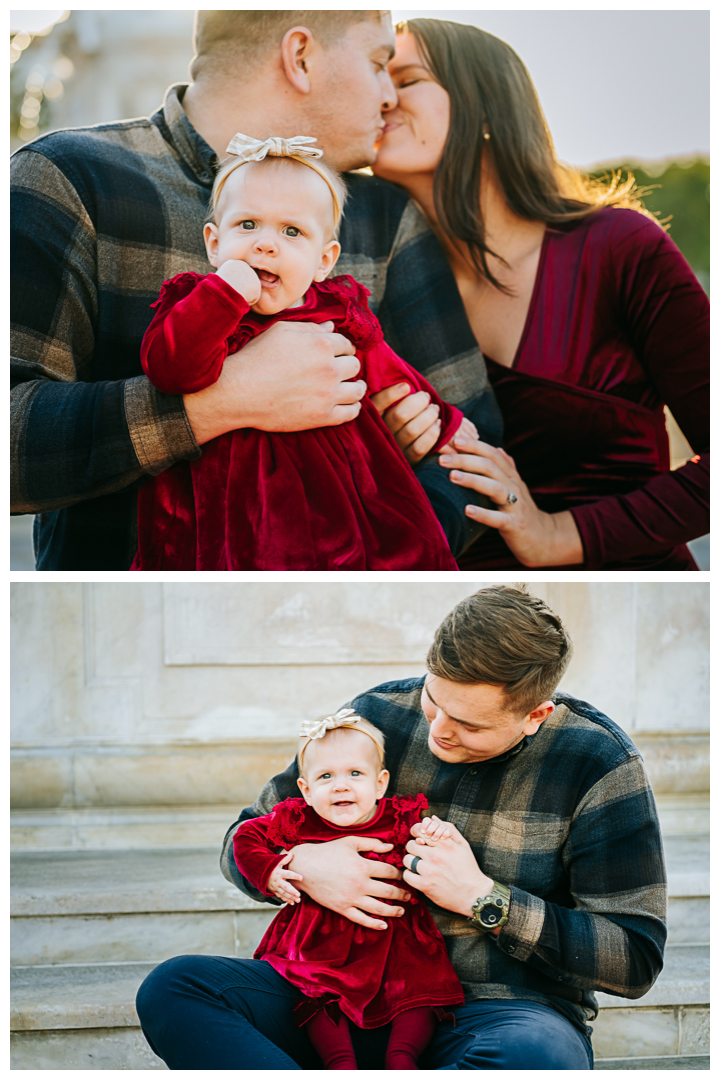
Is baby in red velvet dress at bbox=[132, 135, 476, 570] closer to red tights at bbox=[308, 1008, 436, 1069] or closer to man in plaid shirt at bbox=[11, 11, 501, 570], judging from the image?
man in plaid shirt at bbox=[11, 11, 501, 570]

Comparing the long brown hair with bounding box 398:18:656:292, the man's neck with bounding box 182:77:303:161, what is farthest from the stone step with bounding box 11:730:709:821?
the man's neck with bounding box 182:77:303:161

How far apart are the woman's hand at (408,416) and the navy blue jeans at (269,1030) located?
82 cm

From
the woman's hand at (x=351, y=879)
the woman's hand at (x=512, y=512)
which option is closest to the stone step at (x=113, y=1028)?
the woman's hand at (x=351, y=879)

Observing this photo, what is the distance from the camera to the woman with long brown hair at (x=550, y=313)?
1520 mm

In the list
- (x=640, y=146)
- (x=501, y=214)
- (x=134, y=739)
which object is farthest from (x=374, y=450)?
(x=134, y=739)

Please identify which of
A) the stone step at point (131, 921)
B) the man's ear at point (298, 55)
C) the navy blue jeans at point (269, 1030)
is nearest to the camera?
the navy blue jeans at point (269, 1030)

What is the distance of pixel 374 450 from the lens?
1328 mm

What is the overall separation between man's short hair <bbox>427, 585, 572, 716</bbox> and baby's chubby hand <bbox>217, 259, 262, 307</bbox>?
53 centimetres

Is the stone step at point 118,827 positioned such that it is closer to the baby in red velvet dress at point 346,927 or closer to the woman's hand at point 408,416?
the baby in red velvet dress at point 346,927

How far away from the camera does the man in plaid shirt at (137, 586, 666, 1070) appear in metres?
1.20

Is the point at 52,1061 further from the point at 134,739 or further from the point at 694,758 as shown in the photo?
the point at 694,758

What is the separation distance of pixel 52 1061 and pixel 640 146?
6.64 feet

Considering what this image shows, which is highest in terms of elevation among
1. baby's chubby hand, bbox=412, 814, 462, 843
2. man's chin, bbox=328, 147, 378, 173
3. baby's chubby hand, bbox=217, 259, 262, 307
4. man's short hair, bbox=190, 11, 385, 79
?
man's short hair, bbox=190, 11, 385, 79

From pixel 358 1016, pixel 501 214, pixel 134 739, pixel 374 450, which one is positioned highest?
pixel 501 214
